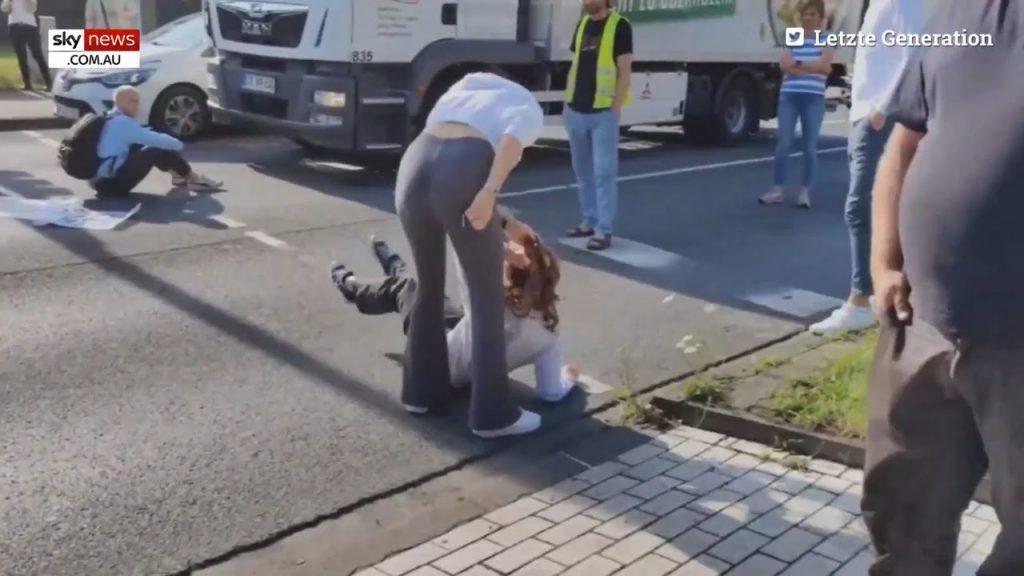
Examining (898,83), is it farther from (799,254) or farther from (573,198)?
(573,198)

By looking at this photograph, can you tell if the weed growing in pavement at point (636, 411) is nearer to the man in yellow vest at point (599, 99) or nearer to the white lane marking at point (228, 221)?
the man in yellow vest at point (599, 99)

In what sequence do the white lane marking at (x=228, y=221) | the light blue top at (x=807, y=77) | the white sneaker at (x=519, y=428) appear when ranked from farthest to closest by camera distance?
1. the light blue top at (x=807, y=77)
2. the white lane marking at (x=228, y=221)
3. the white sneaker at (x=519, y=428)

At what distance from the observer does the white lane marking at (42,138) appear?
1296 cm

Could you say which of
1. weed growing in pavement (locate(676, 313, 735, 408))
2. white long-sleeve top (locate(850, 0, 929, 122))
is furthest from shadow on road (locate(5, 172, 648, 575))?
white long-sleeve top (locate(850, 0, 929, 122))

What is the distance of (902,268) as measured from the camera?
2783 millimetres

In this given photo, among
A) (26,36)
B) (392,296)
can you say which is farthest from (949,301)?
(26,36)

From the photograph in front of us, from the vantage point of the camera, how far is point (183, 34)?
45.5ft

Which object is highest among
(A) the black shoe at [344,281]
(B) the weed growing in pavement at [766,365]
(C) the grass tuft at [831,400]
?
(A) the black shoe at [344,281]

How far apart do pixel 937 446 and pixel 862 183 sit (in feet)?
12.0

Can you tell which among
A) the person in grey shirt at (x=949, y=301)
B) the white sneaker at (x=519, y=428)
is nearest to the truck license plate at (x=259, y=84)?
the white sneaker at (x=519, y=428)

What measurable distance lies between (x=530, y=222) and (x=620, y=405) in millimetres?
4318

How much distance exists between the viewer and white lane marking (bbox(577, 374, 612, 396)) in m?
5.62

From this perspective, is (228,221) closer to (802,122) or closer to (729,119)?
(802,122)

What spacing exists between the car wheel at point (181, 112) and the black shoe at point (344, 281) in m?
7.55
